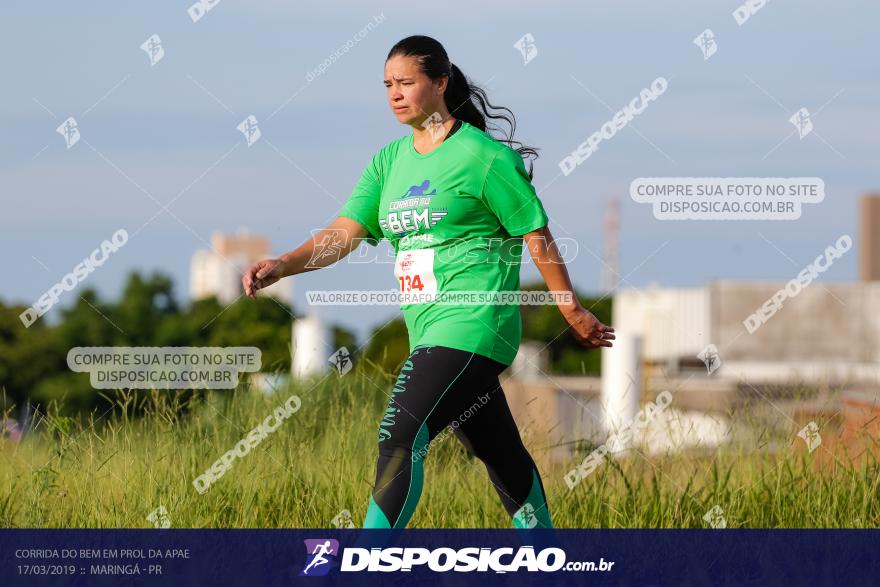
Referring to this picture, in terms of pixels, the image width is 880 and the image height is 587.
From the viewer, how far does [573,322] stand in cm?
420

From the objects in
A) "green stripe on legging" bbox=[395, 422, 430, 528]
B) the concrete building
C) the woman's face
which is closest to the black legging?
"green stripe on legging" bbox=[395, 422, 430, 528]

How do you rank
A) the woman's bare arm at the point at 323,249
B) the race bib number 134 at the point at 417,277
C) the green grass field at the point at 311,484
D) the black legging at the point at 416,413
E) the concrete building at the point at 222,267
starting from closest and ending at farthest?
the black legging at the point at 416,413
the race bib number 134 at the point at 417,277
the woman's bare arm at the point at 323,249
the green grass field at the point at 311,484
the concrete building at the point at 222,267

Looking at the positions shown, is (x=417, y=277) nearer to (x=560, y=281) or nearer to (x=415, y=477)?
(x=560, y=281)

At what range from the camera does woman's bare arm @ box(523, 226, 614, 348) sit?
420 centimetres

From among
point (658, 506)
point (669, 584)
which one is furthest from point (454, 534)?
point (658, 506)

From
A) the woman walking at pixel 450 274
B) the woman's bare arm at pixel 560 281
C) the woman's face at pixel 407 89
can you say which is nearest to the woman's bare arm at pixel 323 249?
the woman walking at pixel 450 274

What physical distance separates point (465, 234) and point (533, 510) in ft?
3.33

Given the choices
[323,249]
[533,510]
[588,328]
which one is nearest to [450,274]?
[588,328]

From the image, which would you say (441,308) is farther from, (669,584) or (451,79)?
(669,584)

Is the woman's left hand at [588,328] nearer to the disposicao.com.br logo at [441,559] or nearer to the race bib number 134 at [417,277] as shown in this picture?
the race bib number 134 at [417,277]

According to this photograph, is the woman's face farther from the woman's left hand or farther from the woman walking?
the woman's left hand

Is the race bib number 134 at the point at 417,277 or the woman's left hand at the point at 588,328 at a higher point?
the race bib number 134 at the point at 417,277

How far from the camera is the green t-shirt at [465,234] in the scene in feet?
13.6

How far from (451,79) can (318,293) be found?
1.07 metres
